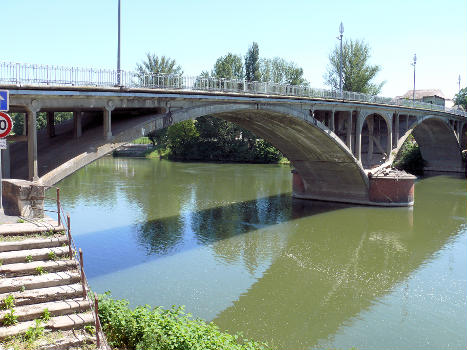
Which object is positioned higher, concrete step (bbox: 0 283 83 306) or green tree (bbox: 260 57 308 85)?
green tree (bbox: 260 57 308 85)

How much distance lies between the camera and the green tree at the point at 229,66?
221 feet

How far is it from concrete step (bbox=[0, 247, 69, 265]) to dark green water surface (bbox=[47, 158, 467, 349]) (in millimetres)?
6266

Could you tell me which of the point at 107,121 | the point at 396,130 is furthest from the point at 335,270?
the point at 396,130

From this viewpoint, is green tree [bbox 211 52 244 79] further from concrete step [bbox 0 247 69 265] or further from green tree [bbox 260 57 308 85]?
concrete step [bbox 0 247 69 265]

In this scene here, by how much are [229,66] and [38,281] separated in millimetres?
62562

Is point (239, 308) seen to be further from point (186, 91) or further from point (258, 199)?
point (258, 199)

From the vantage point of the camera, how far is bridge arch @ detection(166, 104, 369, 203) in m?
26.1

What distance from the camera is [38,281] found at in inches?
279

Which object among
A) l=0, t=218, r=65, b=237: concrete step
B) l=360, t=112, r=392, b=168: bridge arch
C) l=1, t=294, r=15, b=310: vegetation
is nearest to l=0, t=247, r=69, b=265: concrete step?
l=0, t=218, r=65, b=237: concrete step

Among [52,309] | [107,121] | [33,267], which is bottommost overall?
[52,309]

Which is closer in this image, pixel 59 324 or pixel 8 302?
pixel 59 324

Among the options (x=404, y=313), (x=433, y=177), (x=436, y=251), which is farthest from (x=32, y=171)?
(x=433, y=177)

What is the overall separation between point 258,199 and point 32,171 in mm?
23053

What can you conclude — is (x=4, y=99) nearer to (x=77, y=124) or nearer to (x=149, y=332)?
(x=149, y=332)
